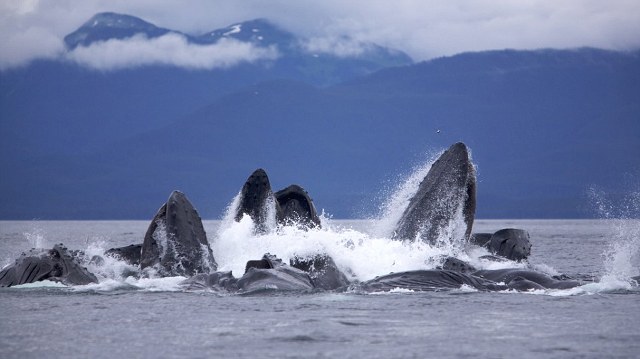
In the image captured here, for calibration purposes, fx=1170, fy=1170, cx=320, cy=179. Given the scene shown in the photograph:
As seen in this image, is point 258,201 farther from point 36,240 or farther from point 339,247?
point 36,240

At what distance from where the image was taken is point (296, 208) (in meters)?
26.6

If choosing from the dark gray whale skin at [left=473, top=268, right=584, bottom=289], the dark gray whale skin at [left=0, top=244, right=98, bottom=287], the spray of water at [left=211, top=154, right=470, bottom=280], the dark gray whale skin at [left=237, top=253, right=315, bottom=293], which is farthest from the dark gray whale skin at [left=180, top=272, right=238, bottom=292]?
the dark gray whale skin at [left=473, top=268, right=584, bottom=289]

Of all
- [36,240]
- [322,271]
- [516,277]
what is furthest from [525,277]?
[36,240]

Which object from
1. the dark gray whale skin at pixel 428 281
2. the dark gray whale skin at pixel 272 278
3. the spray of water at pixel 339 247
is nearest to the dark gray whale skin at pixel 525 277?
the dark gray whale skin at pixel 428 281

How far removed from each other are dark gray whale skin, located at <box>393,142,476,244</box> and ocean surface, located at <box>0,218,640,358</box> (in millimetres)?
430

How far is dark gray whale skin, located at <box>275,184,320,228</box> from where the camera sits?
2609cm

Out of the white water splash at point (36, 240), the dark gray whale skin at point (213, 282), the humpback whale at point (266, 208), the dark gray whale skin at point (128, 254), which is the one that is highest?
the humpback whale at point (266, 208)

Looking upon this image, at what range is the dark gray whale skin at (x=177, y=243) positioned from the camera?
23641 mm

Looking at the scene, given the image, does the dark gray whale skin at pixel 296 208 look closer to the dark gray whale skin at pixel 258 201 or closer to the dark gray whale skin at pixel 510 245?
the dark gray whale skin at pixel 258 201

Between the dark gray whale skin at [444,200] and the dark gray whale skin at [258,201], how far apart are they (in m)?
2.90

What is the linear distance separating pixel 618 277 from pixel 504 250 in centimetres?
297

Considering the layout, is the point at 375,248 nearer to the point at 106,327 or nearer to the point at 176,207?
the point at 176,207

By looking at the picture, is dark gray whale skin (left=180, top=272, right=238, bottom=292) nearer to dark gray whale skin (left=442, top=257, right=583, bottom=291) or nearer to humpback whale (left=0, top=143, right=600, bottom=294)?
humpback whale (left=0, top=143, right=600, bottom=294)

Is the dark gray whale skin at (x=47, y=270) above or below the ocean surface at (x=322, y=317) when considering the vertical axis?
above
